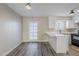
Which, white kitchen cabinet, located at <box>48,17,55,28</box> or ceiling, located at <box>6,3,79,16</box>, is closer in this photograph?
ceiling, located at <box>6,3,79,16</box>

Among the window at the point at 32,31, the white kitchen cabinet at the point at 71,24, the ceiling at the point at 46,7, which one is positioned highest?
the ceiling at the point at 46,7

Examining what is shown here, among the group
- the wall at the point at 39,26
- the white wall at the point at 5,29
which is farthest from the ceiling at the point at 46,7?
the wall at the point at 39,26

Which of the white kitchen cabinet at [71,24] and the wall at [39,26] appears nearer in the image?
the white kitchen cabinet at [71,24]

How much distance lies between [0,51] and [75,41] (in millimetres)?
4976

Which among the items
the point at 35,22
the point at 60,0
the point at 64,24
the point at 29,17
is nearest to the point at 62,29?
the point at 64,24

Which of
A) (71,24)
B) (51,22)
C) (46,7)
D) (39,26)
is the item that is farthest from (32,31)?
(46,7)

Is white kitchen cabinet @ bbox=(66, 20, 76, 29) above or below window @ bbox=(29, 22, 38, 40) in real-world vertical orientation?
above

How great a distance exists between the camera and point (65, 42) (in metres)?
5.39

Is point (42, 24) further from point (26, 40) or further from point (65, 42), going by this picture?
point (65, 42)

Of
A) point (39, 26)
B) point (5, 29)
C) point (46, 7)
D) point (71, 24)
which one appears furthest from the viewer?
point (39, 26)

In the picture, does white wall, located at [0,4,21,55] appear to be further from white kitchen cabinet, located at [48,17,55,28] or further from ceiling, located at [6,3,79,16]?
white kitchen cabinet, located at [48,17,55,28]

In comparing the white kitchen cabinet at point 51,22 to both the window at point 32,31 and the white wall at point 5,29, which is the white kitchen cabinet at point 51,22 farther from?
the white wall at point 5,29

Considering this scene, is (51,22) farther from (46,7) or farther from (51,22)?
(46,7)

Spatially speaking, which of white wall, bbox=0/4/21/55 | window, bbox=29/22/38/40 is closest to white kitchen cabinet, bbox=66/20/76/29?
window, bbox=29/22/38/40
